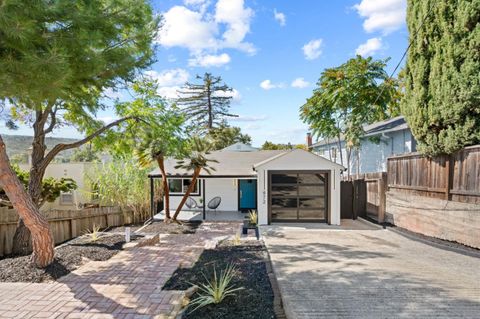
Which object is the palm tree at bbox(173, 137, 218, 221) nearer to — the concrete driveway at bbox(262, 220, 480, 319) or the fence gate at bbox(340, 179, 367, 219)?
the concrete driveway at bbox(262, 220, 480, 319)

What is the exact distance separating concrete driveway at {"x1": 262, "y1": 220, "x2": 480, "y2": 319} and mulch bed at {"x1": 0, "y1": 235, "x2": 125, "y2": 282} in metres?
4.56

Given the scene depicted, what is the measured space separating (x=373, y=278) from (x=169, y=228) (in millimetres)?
7663

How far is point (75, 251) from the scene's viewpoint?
765cm

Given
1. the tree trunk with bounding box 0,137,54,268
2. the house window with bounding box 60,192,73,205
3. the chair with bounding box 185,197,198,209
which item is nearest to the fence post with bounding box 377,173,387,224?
the chair with bounding box 185,197,198,209

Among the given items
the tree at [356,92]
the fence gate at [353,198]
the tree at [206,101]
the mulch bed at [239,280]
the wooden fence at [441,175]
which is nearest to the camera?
the mulch bed at [239,280]

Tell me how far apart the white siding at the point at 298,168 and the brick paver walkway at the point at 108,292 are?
445cm

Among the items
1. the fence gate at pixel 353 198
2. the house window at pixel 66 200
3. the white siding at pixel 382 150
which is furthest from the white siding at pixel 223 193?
the white siding at pixel 382 150

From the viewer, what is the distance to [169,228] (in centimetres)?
1110

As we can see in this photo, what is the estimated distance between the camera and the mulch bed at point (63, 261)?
19.6ft

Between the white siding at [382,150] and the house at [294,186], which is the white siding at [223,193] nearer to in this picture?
the house at [294,186]

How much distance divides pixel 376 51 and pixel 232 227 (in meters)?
11.6

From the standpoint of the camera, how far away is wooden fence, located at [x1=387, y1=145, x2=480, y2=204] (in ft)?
23.7

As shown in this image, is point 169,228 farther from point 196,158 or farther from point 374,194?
point 374,194

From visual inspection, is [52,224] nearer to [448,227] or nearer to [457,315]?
[457,315]
